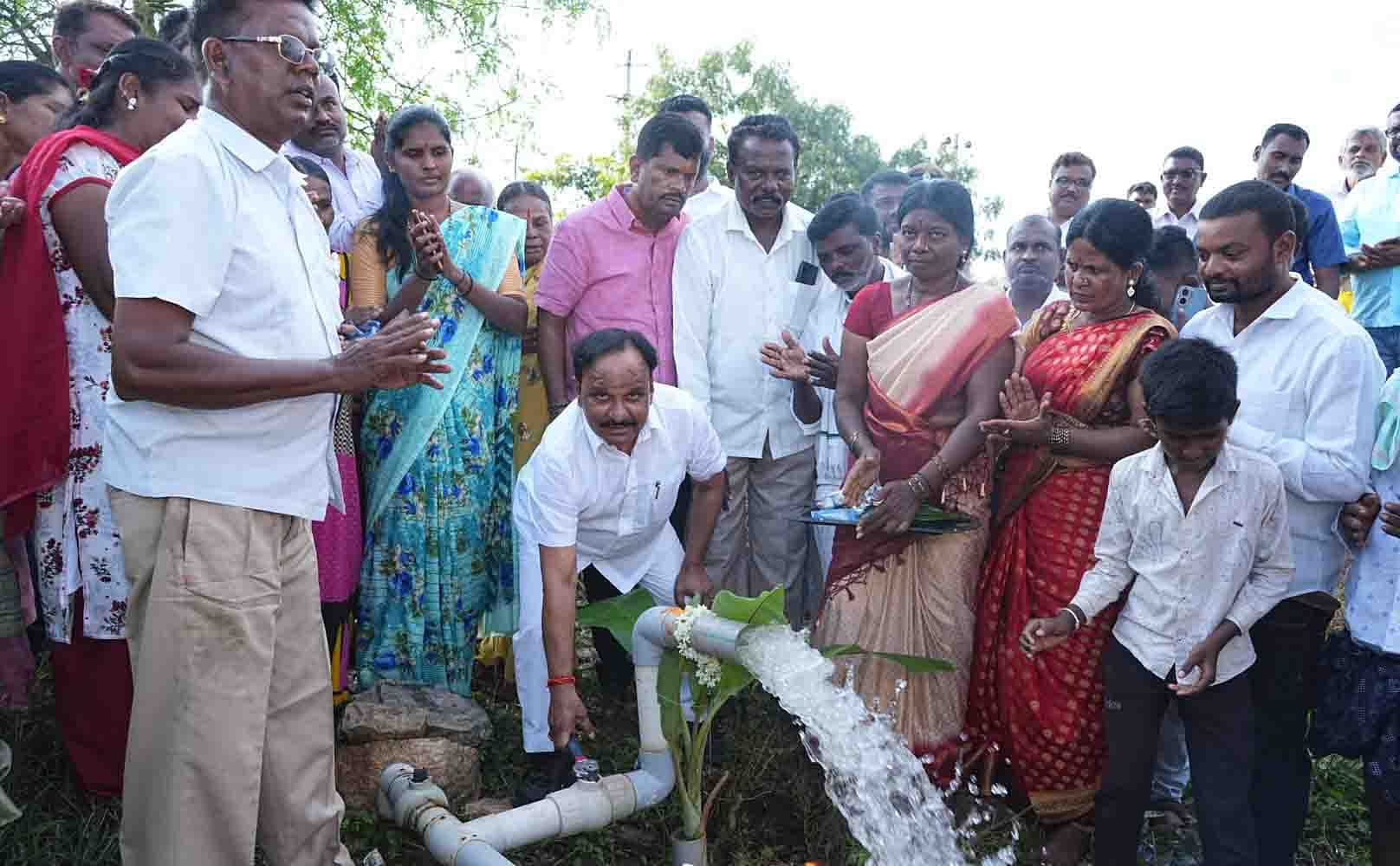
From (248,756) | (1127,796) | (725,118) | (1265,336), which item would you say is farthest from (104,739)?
(725,118)

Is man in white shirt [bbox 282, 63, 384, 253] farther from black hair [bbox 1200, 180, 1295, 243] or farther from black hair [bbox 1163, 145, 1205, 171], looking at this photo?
black hair [bbox 1163, 145, 1205, 171]

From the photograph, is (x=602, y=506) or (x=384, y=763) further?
(x=602, y=506)

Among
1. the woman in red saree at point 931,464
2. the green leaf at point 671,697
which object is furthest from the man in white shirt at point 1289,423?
the green leaf at point 671,697

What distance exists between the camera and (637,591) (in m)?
3.47

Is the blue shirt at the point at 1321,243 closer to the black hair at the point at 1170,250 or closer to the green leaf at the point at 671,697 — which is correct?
the black hair at the point at 1170,250

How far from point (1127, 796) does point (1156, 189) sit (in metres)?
5.60

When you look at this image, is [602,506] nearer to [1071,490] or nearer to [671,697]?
[671,697]

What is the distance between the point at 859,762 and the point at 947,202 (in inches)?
75.8

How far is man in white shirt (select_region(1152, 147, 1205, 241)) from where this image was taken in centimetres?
630

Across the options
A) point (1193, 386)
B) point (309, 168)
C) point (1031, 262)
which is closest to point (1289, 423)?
point (1193, 386)

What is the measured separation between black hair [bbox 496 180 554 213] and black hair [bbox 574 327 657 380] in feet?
6.59

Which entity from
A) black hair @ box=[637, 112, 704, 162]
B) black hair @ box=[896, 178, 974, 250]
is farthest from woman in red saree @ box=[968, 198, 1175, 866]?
black hair @ box=[637, 112, 704, 162]

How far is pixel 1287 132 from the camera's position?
5723 mm

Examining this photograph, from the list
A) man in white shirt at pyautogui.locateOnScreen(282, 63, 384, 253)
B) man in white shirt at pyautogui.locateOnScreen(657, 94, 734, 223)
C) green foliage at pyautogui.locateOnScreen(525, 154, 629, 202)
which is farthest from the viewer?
green foliage at pyautogui.locateOnScreen(525, 154, 629, 202)
